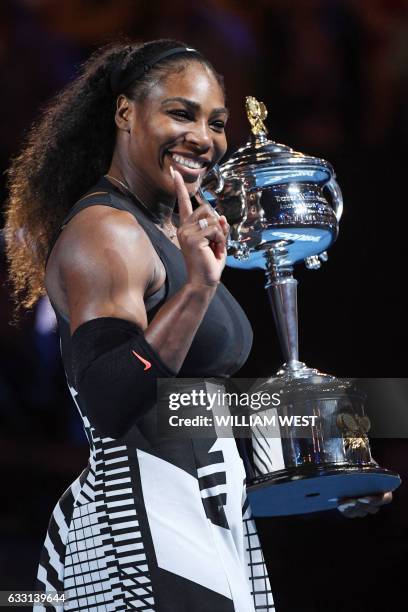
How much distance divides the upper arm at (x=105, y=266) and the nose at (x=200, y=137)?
0.19m

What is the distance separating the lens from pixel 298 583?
2264 millimetres

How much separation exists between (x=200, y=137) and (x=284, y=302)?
32 cm

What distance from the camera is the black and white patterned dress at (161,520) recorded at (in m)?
1.12

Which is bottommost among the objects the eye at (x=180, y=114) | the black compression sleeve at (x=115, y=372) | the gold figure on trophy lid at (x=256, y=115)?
the black compression sleeve at (x=115, y=372)

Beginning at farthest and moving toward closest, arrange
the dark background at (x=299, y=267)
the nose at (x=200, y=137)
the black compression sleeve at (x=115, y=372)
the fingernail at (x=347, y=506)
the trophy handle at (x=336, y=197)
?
the dark background at (x=299, y=267) < the trophy handle at (x=336, y=197) < the fingernail at (x=347, y=506) < the nose at (x=200, y=137) < the black compression sleeve at (x=115, y=372)

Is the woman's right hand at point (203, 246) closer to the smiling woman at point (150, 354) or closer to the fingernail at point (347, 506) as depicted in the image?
the smiling woman at point (150, 354)

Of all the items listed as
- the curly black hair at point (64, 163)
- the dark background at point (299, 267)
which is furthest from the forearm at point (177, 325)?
the dark background at point (299, 267)

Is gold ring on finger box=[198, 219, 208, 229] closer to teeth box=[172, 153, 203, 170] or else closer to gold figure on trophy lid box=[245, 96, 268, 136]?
teeth box=[172, 153, 203, 170]

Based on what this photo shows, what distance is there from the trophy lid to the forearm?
1.53ft

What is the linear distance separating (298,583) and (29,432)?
0.73 metres

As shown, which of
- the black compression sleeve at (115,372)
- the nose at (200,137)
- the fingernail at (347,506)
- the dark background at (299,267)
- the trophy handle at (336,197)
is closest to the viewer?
the black compression sleeve at (115,372)

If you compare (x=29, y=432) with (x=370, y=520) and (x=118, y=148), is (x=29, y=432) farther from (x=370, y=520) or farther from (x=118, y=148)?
(x=118, y=148)

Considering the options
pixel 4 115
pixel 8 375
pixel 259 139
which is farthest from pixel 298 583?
pixel 4 115

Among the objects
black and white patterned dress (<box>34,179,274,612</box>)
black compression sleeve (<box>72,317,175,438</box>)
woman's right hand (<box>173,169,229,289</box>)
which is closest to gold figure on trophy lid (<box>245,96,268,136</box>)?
black and white patterned dress (<box>34,179,274,612</box>)
